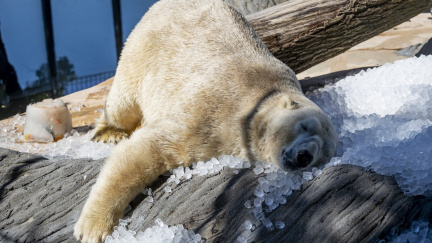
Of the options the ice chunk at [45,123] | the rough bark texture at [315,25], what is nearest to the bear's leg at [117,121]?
the ice chunk at [45,123]

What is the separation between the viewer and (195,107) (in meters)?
3.09

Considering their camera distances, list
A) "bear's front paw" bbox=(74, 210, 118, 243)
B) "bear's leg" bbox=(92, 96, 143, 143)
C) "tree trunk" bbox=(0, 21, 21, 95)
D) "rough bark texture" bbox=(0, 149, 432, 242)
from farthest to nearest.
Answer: "tree trunk" bbox=(0, 21, 21, 95) < "bear's leg" bbox=(92, 96, 143, 143) < "bear's front paw" bbox=(74, 210, 118, 243) < "rough bark texture" bbox=(0, 149, 432, 242)

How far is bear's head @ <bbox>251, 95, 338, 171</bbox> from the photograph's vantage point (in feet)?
8.37

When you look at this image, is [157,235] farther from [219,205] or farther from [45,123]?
[45,123]

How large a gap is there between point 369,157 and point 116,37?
783 cm

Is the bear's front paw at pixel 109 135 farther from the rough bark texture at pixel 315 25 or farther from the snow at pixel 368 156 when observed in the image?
the rough bark texture at pixel 315 25

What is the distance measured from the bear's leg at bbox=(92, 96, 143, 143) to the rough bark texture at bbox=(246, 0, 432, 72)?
1505 mm

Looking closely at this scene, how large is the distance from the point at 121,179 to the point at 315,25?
299cm

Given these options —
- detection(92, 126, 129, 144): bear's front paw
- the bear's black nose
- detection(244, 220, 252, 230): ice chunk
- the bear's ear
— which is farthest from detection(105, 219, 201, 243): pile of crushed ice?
detection(92, 126, 129, 144): bear's front paw

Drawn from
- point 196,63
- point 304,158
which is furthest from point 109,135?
point 304,158

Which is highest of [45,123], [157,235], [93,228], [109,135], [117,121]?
[157,235]

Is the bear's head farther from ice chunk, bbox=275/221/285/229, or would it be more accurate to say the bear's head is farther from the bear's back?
ice chunk, bbox=275/221/285/229

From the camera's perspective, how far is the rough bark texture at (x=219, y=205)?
80.9 inches

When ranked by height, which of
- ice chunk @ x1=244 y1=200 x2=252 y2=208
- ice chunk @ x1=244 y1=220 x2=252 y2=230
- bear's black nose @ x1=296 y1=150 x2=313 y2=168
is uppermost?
bear's black nose @ x1=296 y1=150 x2=313 y2=168
